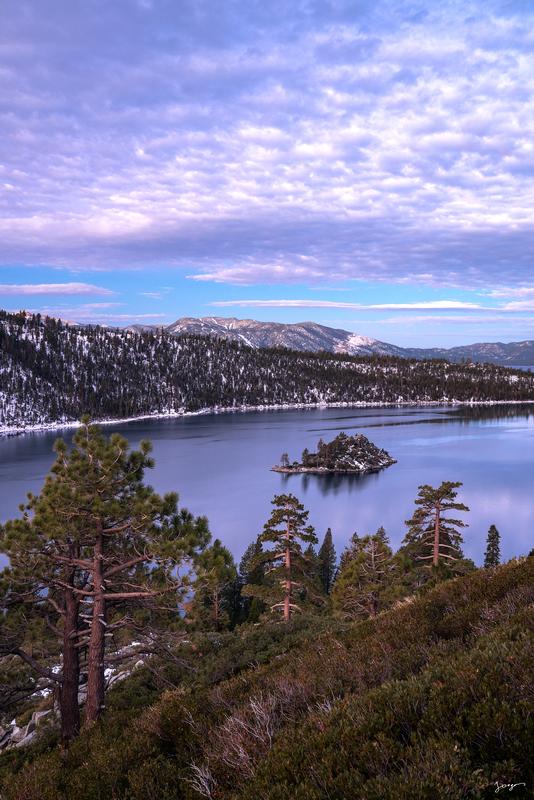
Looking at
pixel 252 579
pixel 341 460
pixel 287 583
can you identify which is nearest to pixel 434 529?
pixel 287 583

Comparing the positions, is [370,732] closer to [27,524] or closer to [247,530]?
[27,524]

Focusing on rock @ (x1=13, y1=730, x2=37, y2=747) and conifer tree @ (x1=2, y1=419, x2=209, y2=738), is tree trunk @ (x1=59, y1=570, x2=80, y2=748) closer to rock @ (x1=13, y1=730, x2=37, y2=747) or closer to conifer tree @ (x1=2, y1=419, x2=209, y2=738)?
conifer tree @ (x1=2, y1=419, x2=209, y2=738)

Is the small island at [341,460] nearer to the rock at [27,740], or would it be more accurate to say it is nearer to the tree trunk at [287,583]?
the tree trunk at [287,583]

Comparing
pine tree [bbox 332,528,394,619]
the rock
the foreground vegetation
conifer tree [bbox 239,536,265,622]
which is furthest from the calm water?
the foreground vegetation

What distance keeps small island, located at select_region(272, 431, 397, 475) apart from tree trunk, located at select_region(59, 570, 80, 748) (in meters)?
100

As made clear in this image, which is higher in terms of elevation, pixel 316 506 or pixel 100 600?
pixel 100 600

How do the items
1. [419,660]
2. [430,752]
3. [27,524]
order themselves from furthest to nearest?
[27,524] < [419,660] < [430,752]

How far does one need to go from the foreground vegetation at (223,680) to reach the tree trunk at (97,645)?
0.04 m

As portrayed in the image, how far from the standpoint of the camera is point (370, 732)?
509cm

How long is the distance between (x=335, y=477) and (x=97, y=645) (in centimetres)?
10181

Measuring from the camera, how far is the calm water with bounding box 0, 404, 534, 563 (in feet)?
234

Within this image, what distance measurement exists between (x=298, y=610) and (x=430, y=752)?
2668 centimetres

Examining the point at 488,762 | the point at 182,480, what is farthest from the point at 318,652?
the point at 182,480

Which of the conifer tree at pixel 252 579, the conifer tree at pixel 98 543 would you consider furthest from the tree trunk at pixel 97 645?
the conifer tree at pixel 252 579
